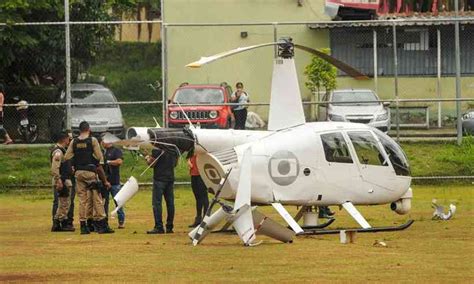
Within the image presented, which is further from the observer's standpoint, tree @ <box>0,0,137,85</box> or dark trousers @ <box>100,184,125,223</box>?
tree @ <box>0,0,137,85</box>

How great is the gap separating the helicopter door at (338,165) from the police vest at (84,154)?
4049 mm

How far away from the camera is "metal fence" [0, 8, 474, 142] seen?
36.3m

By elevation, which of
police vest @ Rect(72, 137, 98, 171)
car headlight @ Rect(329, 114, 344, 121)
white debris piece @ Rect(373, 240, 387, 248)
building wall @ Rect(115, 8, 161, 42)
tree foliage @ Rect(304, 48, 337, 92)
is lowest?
white debris piece @ Rect(373, 240, 387, 248)

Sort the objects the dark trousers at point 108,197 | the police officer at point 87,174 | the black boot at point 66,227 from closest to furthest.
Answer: the police officer at point 87,174 < the dark trousers at point 108,197 < the black boot at point 66,227

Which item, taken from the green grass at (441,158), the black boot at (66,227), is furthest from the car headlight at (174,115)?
the black boot at (66,227)

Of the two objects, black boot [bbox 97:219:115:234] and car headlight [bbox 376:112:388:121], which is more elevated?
car headlight [bbox 376:112:388:121]

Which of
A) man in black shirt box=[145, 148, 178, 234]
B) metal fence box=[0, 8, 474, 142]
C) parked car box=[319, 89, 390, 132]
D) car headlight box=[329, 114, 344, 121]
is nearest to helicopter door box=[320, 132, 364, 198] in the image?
man in black shirt box=[145, 148, 178, 234]

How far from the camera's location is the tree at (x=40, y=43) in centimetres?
3653

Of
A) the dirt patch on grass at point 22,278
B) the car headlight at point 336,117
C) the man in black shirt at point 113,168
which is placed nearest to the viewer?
the dirt patch on grass at point 22,278

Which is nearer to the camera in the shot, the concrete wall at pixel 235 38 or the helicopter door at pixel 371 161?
the helicopter door at pixel 371 161

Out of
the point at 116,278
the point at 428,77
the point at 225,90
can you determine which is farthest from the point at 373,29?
the point at 116,278

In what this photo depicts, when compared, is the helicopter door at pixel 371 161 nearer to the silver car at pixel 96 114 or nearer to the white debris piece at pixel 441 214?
the white debris piece at pixel 441 214

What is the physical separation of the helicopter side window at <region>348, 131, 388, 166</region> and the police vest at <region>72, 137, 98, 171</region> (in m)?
4.48

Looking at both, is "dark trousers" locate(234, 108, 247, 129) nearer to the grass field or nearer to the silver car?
the silver car
